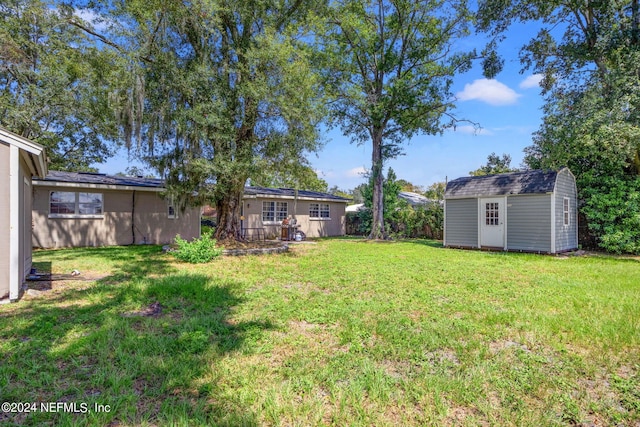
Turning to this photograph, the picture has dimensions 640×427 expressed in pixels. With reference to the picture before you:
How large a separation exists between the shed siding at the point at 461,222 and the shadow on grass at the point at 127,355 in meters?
10.7

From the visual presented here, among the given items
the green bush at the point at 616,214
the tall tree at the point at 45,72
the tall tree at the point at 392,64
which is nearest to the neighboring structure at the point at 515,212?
the green bush at the point at 616,214

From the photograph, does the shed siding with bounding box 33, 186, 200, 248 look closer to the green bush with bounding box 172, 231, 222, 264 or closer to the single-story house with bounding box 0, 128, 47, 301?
the green bush with bounding box 172, 231, 222, 264

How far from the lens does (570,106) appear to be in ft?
35.7

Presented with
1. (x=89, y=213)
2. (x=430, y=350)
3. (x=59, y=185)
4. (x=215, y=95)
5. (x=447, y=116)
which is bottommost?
(x=430, y=350)

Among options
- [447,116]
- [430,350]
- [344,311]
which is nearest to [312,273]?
[344,311]

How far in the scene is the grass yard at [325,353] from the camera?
2189 millimetres

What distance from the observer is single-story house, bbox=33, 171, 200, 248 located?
10.9 metres

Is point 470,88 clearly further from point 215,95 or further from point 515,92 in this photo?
point 215,95

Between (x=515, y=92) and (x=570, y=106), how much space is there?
176 inches

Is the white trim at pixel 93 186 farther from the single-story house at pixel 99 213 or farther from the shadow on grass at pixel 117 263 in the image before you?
the shadow on grass at pixel 117 263

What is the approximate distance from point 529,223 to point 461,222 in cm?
242

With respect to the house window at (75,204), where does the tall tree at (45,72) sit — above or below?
above

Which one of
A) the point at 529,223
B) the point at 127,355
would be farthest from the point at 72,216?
the point at 529,223

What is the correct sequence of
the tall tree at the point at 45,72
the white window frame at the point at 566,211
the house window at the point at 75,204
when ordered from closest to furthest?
the tall tree at the point at 45,72 → the white window frame at the point at 566,211 → the house window at the point at 75,204
